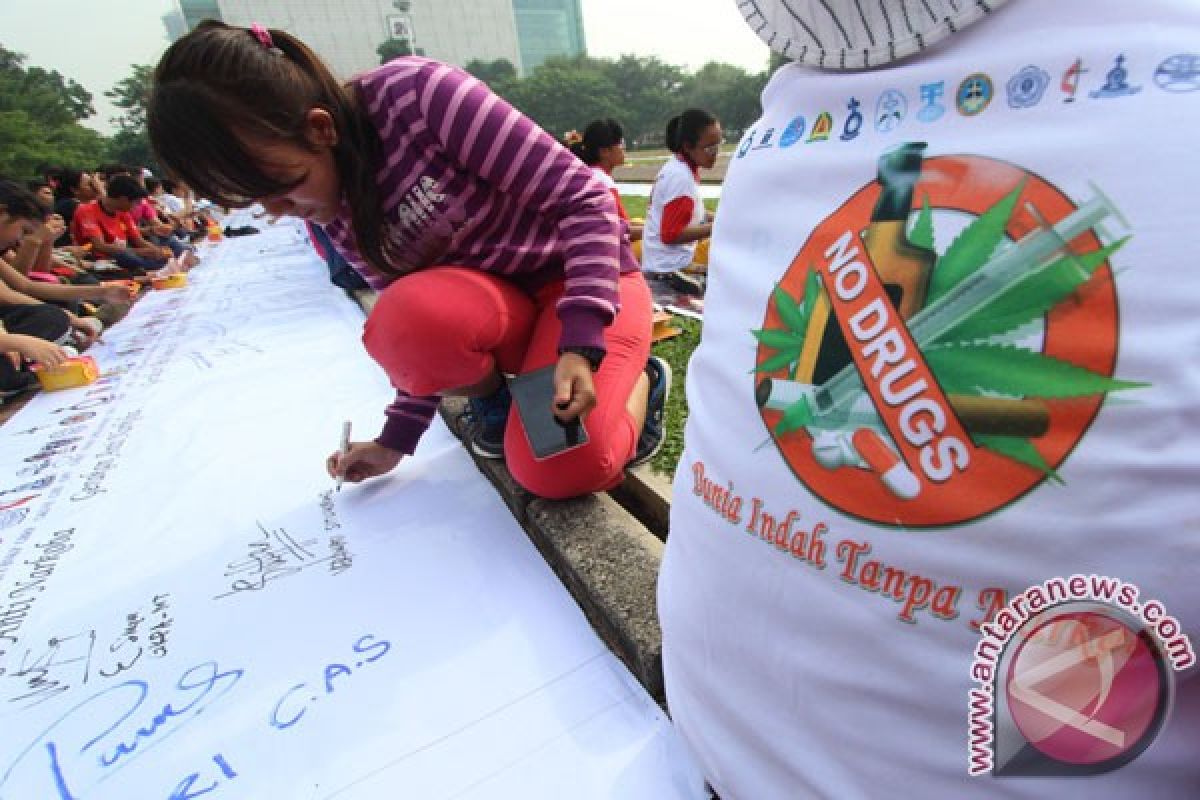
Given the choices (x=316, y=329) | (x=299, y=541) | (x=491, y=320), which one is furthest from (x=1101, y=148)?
(x=316, y=329)

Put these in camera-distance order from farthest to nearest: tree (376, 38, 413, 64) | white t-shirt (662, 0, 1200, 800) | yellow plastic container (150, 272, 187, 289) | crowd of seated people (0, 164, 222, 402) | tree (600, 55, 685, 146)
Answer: tree (376, 38, 413, 64) → tree (600, 55, 685, 146) → yellow plastic container (150, 272, 187, 289) → crowd of seated people (0, 164, 222, 402) → white t-shirt (662, 0, 1200, 800)

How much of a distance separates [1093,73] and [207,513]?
140 centimetres

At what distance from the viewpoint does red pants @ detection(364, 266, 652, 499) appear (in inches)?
40.9

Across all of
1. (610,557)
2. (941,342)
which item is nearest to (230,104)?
(610,557)

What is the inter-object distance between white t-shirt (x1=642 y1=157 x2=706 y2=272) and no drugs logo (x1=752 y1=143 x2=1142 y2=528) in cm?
254

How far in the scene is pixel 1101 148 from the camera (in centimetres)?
37

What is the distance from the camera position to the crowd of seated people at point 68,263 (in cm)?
213

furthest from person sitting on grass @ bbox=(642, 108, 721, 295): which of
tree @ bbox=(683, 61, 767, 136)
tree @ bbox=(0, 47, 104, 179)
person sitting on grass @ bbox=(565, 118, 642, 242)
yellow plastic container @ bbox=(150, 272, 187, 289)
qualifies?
tree @ bbox=(683, 61, 767, 136)

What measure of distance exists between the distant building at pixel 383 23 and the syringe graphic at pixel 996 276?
147ft

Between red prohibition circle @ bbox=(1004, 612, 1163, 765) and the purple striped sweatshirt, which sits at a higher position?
the purple striped sweatshirt

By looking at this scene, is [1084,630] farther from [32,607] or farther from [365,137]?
[32,607]

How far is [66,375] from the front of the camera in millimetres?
2023
